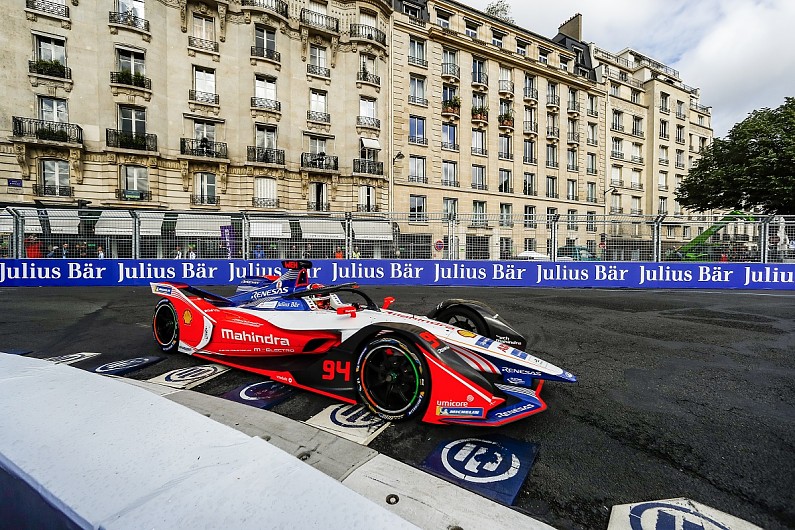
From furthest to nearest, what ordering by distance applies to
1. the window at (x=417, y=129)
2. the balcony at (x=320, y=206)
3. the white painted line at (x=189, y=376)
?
1. the window at (x=417, y=129)
2. the balcony at (x=320, y=206)
3. the white painted line at (x=189, y=376)

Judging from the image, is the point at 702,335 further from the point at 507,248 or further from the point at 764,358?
the point at 507,248

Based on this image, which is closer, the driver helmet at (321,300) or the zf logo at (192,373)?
the zf logo at (192,373)

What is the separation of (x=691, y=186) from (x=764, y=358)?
30.3m

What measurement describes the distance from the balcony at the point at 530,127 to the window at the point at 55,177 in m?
30.9

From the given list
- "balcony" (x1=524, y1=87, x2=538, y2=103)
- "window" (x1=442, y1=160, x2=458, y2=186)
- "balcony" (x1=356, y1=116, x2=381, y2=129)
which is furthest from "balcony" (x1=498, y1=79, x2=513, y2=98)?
"balcony" (x1=356, y1=116, x2=381, y2=129)

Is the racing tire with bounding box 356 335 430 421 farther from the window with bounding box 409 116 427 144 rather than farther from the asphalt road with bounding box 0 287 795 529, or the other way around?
the window with bounding box 409 116 427 144

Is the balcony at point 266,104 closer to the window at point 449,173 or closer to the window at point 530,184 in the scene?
the window at point 449,173

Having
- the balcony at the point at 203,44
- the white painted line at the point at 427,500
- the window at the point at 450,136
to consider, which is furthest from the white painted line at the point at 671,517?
the window at the point at 450,136

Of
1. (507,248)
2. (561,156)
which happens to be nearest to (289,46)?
(507,248)

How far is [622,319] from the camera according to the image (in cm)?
624

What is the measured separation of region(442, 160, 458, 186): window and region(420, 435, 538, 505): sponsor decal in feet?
84.1

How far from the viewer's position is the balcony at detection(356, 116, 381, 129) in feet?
79.9

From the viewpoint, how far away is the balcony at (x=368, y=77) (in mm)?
24391

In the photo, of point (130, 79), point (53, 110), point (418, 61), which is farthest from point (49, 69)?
point (418, 61)
